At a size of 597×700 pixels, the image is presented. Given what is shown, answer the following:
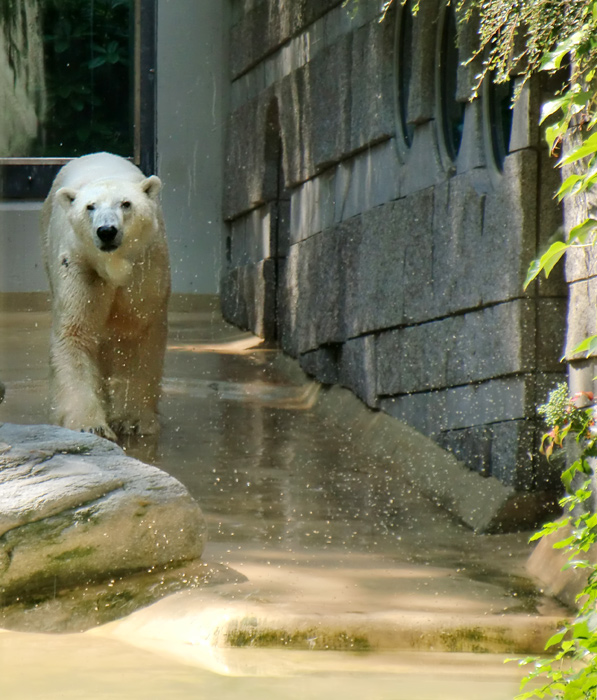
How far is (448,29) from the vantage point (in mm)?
5961

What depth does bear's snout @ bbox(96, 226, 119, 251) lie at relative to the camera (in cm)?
576

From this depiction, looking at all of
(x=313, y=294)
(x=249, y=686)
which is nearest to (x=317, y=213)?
(x=313, y=294)

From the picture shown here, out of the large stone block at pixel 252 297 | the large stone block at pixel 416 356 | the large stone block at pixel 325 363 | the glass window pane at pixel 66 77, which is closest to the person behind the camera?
the large stone block at pixel 416 356

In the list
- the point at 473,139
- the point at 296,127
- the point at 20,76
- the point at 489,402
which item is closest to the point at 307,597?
the point at 489,402

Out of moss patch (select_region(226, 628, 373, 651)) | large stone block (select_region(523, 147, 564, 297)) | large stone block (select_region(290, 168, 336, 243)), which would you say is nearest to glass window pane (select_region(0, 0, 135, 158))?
large stone block (select_region(290, 168, 336, 243))

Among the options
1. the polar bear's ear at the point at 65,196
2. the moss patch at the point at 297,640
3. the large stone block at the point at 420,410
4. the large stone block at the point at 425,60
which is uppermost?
the large stone block at the point at 425,60

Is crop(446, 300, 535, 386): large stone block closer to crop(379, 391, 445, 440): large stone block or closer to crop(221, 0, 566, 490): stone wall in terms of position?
crop(221, 0, 566, 490): stone wall

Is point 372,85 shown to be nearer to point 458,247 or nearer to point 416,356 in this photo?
point 458,247

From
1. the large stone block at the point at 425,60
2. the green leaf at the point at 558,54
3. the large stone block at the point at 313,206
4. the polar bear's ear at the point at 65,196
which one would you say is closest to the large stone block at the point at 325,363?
the large stone block at the point at 313,206

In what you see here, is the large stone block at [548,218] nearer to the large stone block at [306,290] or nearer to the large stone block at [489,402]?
the large stone block at [489,402]

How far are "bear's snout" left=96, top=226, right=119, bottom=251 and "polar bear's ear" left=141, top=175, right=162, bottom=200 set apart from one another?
1.39 ft

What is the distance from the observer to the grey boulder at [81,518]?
3822 millimetres

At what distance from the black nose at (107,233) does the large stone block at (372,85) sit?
1.73 meters

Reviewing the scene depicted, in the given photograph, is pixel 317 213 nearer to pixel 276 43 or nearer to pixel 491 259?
pixel 276 43
